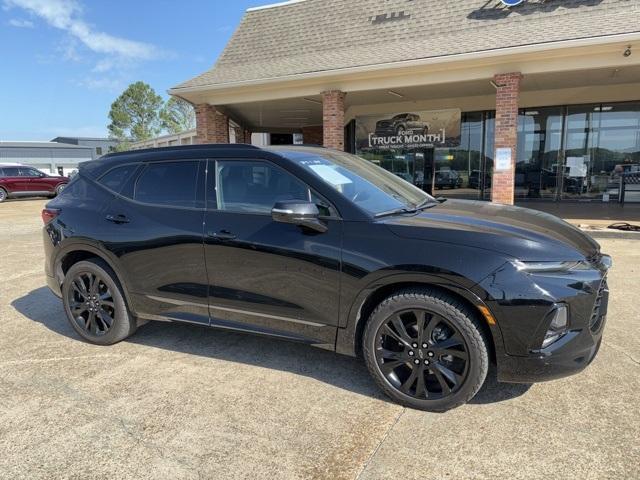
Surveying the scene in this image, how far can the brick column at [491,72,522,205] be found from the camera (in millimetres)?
9625

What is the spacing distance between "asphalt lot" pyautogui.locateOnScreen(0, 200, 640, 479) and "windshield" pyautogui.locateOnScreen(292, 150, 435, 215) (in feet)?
4.22

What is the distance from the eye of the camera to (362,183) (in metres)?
3.52

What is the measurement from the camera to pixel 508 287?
8.54 ft

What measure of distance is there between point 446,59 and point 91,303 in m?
8.30

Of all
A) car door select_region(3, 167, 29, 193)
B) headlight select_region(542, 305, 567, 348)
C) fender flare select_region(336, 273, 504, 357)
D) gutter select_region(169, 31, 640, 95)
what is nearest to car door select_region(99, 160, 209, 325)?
fender flare select_region(336, 273, 504, 357)

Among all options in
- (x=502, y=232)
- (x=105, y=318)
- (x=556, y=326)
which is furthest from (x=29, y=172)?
(x=556, y=326)

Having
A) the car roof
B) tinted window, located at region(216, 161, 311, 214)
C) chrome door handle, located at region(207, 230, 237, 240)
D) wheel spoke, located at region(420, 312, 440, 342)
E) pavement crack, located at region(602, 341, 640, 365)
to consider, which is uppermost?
the car roof

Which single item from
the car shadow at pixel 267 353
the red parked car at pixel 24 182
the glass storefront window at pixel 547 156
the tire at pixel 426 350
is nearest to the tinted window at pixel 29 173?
the red parked car at pixel 24 182

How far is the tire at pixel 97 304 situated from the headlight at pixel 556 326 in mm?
3233

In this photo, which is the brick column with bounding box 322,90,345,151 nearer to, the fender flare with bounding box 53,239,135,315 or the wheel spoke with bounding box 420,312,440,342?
the fender flare with bounding box 53,239,135,315

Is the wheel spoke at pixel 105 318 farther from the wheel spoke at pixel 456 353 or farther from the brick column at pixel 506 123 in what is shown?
the brick column at pixel 506 123

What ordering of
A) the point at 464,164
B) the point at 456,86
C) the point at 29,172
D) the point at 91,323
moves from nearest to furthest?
the point at 91,323, the point at 456,86, the point at 464,164, the point at 29,172

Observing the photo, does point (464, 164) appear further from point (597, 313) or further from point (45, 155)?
point (45, 155)

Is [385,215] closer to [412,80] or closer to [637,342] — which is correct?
[637,342]
